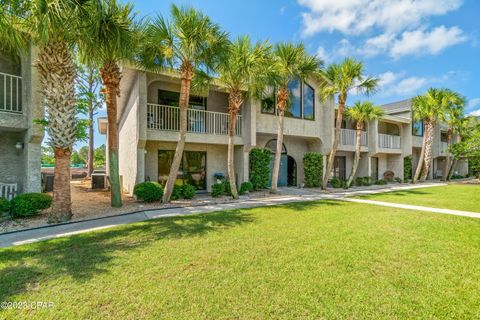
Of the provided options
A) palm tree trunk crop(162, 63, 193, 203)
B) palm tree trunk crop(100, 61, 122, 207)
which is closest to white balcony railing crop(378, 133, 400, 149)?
palm tree trunk crop(162, 63, 193, 203)

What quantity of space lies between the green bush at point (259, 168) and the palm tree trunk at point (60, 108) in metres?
8.77

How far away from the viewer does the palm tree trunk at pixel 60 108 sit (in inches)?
266

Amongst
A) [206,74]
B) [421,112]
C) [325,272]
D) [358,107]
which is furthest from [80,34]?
[421,112]

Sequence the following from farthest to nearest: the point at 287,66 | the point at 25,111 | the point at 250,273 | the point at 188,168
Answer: the point at 188,168 → the point at 287,66 → the point at 25,111 → the point at 250,273

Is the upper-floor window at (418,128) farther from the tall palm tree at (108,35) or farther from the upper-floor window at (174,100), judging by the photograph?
the tall palm tree at (108,35)

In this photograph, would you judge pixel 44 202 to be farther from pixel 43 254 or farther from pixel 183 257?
pixel 183 257

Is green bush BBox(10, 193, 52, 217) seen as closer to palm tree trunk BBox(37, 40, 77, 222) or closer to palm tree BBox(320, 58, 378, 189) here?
palm tree trunk BBox(37, 40, 77, 222)

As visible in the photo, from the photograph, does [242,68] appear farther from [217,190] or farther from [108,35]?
[217,190]

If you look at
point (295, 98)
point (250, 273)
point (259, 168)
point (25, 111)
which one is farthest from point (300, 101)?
point (25, 111)

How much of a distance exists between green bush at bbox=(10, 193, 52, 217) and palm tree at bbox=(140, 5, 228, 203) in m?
4.08

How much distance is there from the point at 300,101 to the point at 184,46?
9430 millimetres

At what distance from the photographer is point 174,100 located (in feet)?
42.5

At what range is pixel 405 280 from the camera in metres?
3.65

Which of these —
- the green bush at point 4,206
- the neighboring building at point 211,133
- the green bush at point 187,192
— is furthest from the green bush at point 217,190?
the green bush at point 4,206
